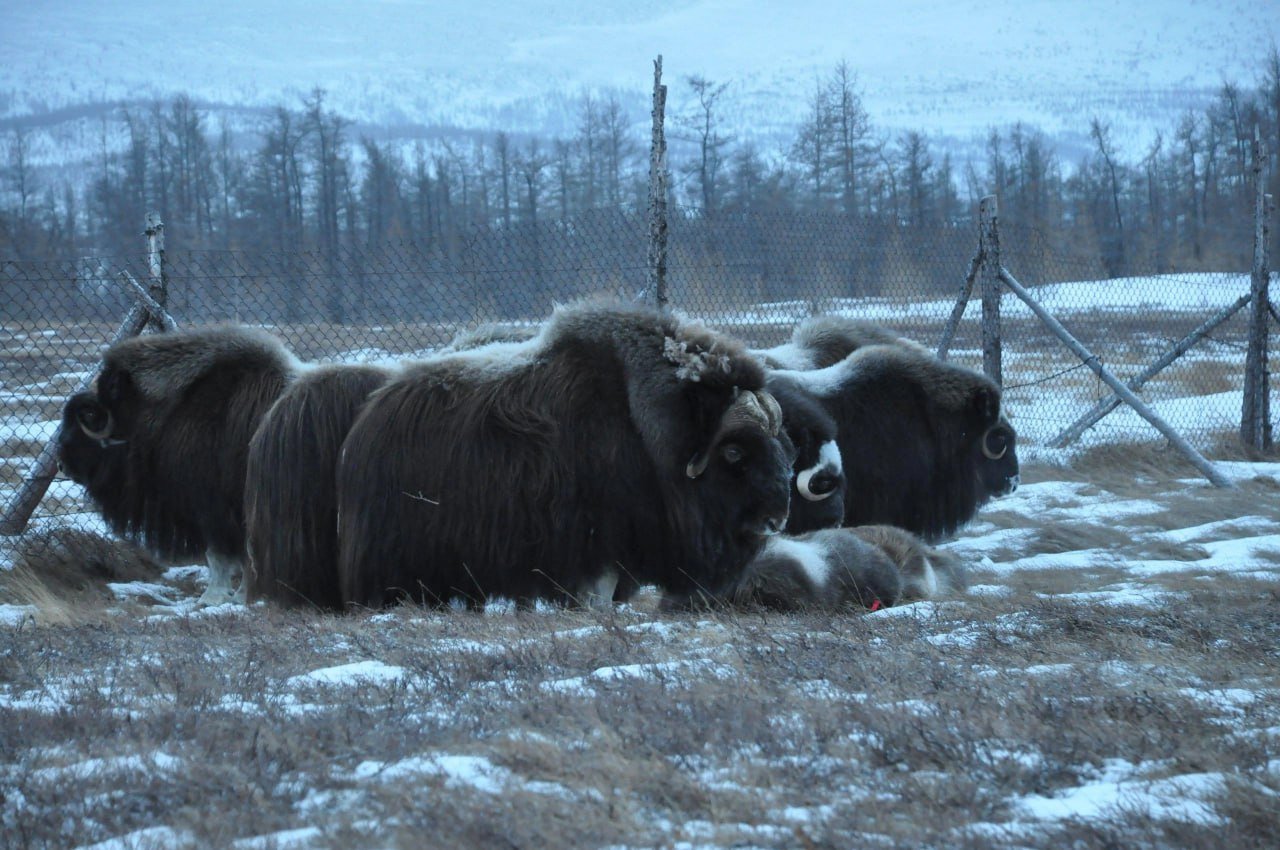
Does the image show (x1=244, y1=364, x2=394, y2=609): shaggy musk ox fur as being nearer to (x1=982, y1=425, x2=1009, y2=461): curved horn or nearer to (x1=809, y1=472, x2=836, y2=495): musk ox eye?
(x1=809, y1=472, x2=836, y2=495): musk ox eye

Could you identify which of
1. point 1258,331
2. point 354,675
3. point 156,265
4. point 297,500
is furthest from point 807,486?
point 1258,331

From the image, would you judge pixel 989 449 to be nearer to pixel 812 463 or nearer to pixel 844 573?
pixel 812 463

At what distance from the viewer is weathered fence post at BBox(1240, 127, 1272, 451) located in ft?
35.5

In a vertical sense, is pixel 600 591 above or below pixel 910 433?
below

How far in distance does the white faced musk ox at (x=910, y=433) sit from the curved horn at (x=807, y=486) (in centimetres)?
85

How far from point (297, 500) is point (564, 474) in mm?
1283

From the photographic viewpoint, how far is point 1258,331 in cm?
1088

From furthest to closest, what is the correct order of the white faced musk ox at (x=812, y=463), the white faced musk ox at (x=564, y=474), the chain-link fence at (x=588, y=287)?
1. the chain-link fence at (x=588, y=287)
2. the white faced musk ox at (x=812, y=463)
3. the white faced musk ox at (x=564, y=474)

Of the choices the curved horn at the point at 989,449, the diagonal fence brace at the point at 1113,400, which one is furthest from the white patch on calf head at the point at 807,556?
the diagonal fence brace at the point at 1113,400

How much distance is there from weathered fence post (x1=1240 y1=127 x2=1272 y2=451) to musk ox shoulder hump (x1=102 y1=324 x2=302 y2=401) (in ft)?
28.0

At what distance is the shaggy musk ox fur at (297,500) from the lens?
18.3 ft

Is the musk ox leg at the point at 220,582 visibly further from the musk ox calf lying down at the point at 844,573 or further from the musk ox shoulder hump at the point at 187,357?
the musk ox calf lying down at the point at 844,573

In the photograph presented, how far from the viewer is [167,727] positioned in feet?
9.47

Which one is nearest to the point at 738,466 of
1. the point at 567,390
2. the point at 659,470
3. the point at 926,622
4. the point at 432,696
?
the point at 659,470
